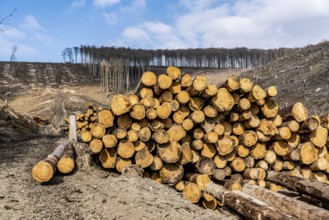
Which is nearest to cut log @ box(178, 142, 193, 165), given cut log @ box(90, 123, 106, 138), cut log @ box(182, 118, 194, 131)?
cut log @ box(182, 118, 194, 131)

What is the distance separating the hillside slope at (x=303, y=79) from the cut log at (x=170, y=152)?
9080 millimetres

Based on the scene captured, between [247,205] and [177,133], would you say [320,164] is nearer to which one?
[247,205]

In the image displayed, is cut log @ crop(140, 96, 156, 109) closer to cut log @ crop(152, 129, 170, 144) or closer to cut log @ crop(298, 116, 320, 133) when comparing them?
cut log @ crop(152, 129, 170, 144)

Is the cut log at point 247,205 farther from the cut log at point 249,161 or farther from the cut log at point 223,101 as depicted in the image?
the cut log at point 223,101

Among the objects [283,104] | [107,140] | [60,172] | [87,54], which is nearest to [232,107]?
[107,140]

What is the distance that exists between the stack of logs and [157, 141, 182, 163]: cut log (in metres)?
0.02

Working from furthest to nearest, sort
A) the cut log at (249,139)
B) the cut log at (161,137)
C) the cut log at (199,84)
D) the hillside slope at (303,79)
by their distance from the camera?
1. the hillside slope at (303,79)
2. the cut log at (249,139)
3. the cut log at (199,84)
4. the cut log at (161,137)

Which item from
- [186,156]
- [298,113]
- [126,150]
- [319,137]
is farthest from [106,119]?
[319,137]

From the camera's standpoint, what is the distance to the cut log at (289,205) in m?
4.47

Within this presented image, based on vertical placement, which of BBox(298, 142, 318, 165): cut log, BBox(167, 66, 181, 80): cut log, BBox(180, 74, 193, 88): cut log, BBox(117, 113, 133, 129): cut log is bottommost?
BBox(298, 142, 318, 165): cut log

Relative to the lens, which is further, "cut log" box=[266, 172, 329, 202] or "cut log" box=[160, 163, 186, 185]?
"cut log" box=[160, 163, 186, 185]

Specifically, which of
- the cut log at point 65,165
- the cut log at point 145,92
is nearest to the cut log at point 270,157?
the cut log at point 145,92

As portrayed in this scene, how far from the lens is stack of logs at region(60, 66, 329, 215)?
6.86m

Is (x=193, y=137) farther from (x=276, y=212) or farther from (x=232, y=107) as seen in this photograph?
(x=276, y=212)
